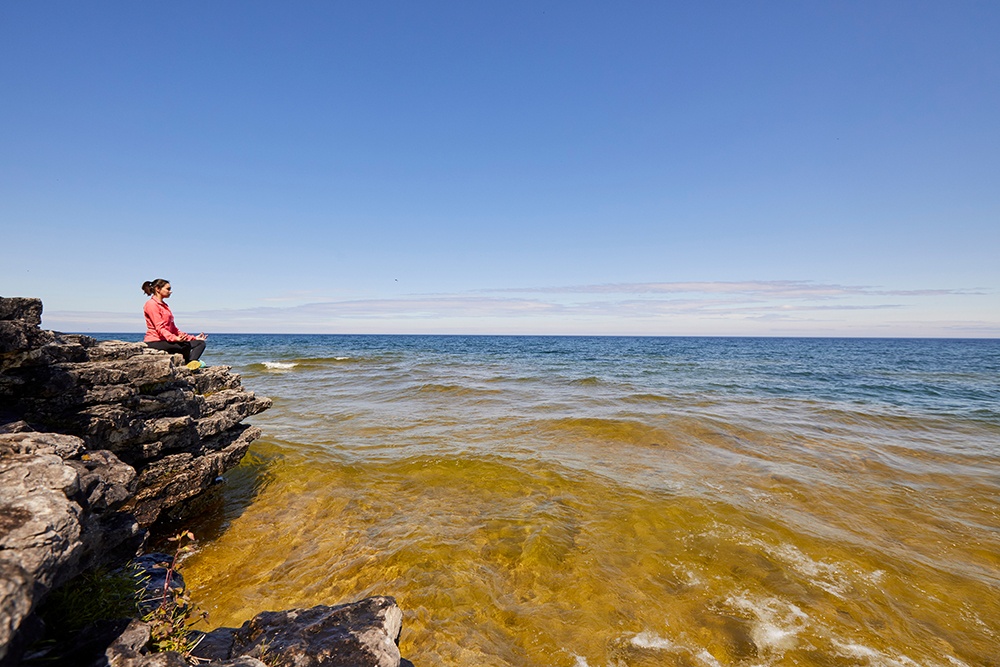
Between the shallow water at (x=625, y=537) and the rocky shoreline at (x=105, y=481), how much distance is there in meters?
1.57

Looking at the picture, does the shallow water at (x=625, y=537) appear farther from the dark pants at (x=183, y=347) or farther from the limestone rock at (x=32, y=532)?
the limestone rock at (x=32, y=532)

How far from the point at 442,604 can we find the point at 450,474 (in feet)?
15.8

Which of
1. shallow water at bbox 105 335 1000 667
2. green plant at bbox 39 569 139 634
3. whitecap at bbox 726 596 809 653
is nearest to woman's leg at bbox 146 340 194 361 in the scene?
shallow water at bbox 105 335 1000 667

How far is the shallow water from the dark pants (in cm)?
326

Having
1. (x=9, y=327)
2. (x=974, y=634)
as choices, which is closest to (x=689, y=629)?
(x=974, y=634)

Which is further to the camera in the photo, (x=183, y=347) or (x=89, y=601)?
(x=183, y=347)

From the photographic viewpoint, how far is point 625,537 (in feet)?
25.6

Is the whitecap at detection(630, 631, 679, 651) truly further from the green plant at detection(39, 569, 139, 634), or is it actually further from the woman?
the woman

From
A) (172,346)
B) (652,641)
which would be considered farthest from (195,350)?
(652,641)

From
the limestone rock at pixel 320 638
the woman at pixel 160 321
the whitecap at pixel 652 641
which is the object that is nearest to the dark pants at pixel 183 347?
the woman at pixel 160 321

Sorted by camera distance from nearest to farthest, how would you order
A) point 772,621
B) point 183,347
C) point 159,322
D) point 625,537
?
point 772,621
point 625,537
point 159,322
point 183,347

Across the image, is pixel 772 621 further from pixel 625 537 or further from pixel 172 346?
pixel 172 346

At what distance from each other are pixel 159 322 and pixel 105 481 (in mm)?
5884

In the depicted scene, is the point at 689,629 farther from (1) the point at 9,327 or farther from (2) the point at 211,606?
(1) the point at 9,327
